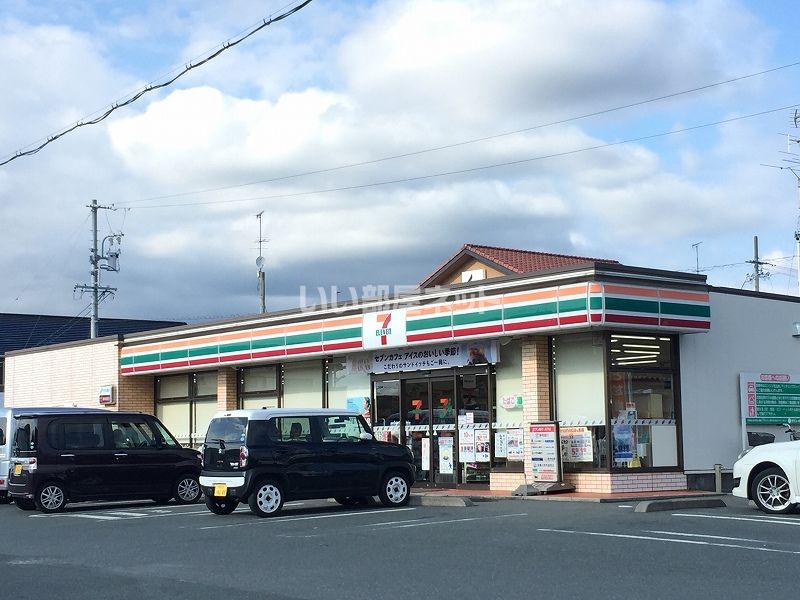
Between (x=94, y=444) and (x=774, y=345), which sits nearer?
(x=94, y=444)

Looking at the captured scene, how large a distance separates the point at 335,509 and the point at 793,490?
7.12 meters

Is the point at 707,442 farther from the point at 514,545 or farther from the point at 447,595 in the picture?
the point at 447,595

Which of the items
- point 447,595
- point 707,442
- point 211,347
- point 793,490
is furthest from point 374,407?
point 447,595

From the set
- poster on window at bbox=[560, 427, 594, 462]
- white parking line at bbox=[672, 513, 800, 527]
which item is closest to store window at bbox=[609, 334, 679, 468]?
poster on window at bbox=[560, 427, 594, 462]

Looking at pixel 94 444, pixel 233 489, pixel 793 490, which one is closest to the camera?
pixel 793 490

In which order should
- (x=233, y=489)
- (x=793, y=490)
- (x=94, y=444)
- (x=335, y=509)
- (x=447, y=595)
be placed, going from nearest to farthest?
(x=447, y=595) < (x=793, y=490) < (x=233, y=489) < (x=335, y=509) < (x=94, y=444)

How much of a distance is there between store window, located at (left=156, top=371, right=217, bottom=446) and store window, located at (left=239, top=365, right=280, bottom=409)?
123 cm

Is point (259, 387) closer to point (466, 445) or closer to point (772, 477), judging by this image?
point (466, 445)

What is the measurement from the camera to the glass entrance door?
21688 mm

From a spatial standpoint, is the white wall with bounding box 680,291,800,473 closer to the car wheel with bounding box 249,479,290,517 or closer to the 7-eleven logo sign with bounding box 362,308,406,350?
the 7-eleven logo sign with bounding box 362,308,406,350

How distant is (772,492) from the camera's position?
49.8ft

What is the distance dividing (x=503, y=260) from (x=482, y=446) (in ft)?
43.4

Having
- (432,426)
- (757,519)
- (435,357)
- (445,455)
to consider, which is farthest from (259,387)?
(757,519)

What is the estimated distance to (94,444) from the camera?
62.3 feet
